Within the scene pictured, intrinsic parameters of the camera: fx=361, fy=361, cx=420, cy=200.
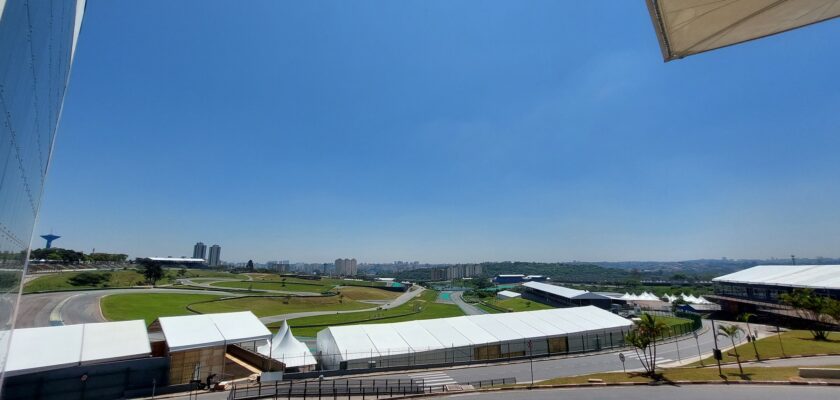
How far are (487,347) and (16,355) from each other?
37750 millimetres

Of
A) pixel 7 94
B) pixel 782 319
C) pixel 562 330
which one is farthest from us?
pixel 782 319

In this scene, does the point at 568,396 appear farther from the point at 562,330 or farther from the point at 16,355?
the point at 16,355

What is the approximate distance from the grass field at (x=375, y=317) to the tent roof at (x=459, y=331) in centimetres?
2923

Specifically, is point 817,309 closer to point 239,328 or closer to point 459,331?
point 459,331

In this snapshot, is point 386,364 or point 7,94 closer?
point 7,94

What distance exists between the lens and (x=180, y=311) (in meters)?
73.2

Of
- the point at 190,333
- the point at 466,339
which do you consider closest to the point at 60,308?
the point at 190,333

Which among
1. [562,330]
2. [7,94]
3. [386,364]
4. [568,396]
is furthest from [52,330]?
[562,330]

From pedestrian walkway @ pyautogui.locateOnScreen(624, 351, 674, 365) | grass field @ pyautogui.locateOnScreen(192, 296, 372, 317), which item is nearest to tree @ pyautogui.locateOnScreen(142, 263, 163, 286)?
grass field @ pyautogui.locateOnScreen(192, 296, 372, 317)

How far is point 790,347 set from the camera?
38.3 m

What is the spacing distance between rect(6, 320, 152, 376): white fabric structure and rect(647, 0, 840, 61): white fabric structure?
37.2m

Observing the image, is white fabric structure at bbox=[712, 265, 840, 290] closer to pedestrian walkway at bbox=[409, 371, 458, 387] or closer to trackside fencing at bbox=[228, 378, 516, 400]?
trackside fencing at bbox=[228, 378, 516, 400]

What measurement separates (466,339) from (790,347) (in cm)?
3444

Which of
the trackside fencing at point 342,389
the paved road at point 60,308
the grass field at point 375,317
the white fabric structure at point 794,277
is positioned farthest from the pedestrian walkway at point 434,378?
the white fabric structure at point 794,277
